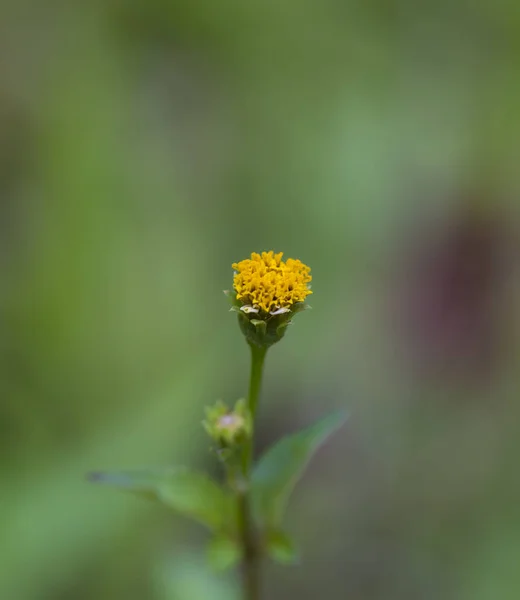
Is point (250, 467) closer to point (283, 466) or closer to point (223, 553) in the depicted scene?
point (283, 466)

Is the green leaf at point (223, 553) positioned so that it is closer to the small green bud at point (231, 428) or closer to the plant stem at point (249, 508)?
the plant stem at point (249, 508)

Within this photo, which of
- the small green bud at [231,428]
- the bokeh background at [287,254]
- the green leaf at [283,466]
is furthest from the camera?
the bokeh background at [287,254]

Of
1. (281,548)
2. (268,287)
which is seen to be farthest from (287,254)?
(281,548)

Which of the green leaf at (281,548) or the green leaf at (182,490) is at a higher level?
the green leaf at (182,490)

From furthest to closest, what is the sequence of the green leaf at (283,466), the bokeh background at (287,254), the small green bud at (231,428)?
1. the bokeh background at (287,254)
2. the green leaf at (283,466)
3. the small green bud at (231,428)

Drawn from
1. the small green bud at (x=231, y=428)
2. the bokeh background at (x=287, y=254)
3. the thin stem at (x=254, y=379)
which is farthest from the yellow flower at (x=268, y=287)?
the bokeh background at (x=287, y=254)

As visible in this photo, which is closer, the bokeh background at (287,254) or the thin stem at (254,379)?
the thin stem at (254,379)

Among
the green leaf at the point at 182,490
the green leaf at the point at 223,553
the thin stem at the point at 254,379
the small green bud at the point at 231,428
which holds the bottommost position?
the green leaf at the point at 223,553
